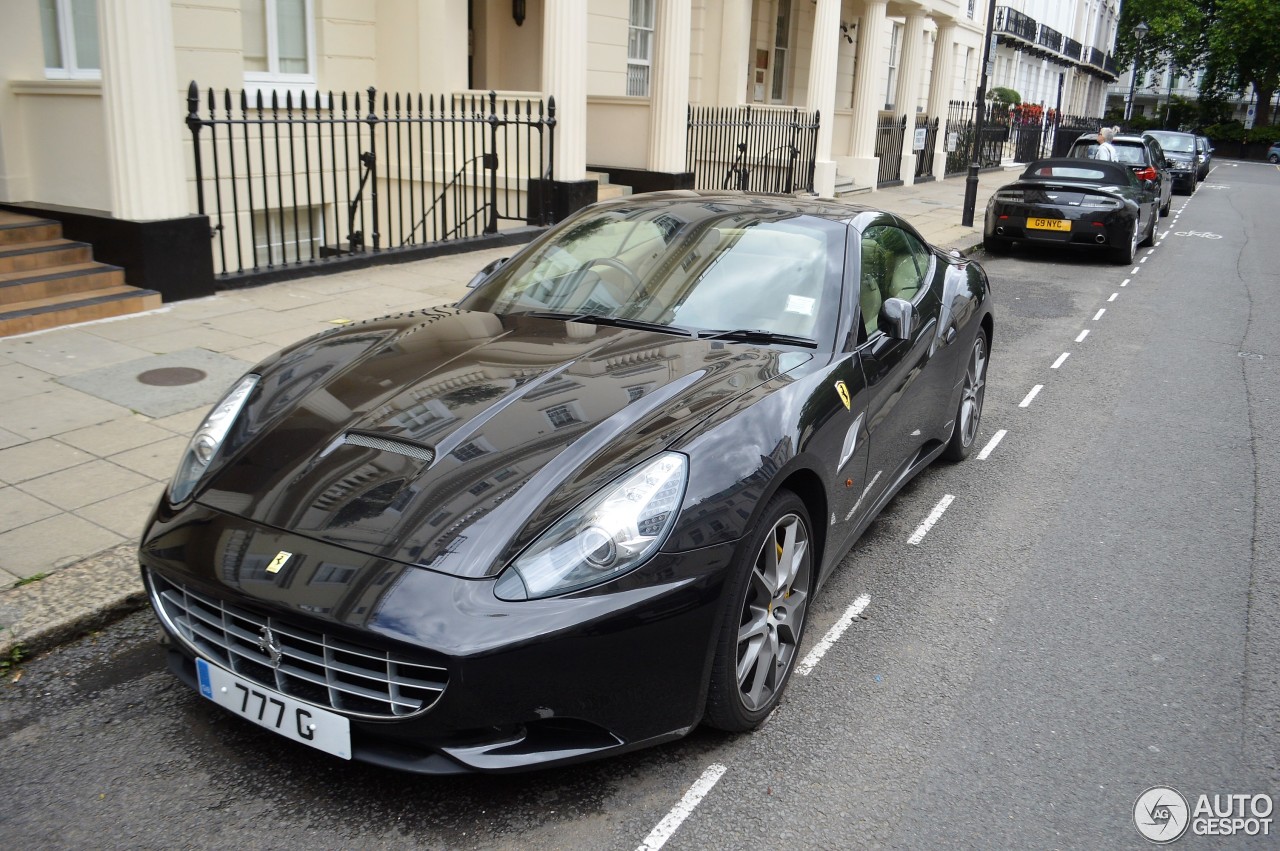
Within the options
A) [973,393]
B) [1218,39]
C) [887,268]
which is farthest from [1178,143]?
[1218,39]

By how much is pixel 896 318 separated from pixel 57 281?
6.98m

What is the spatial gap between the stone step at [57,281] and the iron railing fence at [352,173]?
946 mm

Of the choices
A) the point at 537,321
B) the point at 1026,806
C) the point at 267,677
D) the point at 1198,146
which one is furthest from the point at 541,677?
the point at 1198,146

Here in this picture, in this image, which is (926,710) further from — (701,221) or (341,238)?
(341,238)

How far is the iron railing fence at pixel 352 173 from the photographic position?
1033cm

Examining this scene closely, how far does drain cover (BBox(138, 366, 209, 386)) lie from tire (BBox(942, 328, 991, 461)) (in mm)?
4854

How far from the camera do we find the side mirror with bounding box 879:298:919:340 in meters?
4.18

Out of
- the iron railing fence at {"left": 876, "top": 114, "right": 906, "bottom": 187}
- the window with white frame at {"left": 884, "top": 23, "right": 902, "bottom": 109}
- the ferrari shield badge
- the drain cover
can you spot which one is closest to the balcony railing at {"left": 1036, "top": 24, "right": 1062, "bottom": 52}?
the window with white frame at {"left": 884, "top": 23, "right": 902, "bottom": 109}

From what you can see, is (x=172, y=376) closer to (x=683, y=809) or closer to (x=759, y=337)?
(x=759, y=337)

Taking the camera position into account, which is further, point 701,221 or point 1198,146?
point 1198,146

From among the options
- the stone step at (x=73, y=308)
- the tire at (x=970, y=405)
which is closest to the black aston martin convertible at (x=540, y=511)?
the tire at (x=970, y=405)

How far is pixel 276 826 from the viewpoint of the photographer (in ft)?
9.22

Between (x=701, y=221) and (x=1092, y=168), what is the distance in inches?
479

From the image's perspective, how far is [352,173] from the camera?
43.7 feet
